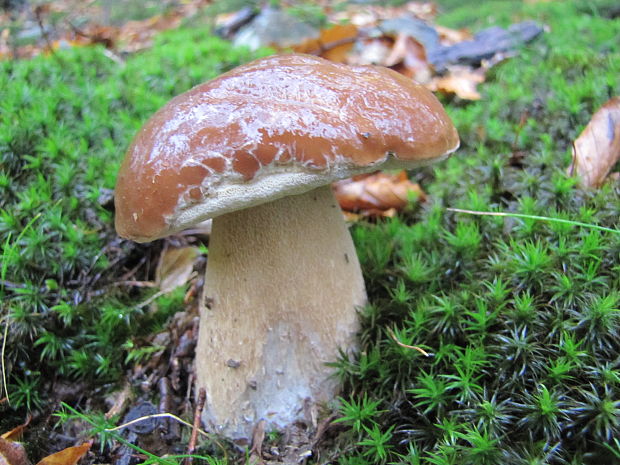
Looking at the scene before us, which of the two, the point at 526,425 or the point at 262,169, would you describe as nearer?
the point at 262,169

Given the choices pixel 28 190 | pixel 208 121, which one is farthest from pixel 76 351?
pixel 208 121

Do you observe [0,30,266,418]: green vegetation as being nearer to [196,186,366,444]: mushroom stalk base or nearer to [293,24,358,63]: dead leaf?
[196,186,366,444]: mushroom stalk base

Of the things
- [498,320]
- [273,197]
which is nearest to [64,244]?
[273,197]

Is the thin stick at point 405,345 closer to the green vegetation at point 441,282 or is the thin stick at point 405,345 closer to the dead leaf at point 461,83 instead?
the green vegetation at point 441,282

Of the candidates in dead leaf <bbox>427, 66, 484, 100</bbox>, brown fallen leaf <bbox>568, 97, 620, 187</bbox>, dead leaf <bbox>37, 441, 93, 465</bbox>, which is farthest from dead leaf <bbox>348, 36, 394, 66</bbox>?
dead leaf <bbox>37, 441, 93, 465</bbox>

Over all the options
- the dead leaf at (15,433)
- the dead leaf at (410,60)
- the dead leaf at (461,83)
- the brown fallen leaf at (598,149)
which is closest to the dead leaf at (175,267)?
the dead leaf at (15,433)

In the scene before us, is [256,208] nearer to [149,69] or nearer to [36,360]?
[36,360]
